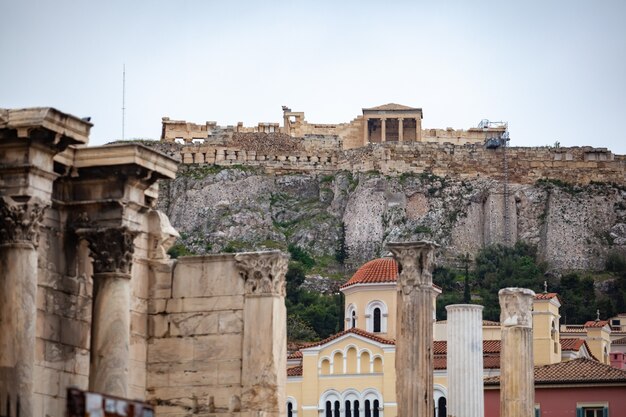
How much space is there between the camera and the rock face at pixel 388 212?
13362 centimetres

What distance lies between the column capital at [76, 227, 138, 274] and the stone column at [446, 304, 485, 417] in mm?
21159

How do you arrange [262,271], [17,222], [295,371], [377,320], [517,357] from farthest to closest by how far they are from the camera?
[377,320] < [295,371] < [517,357] < [262,271] < [17,222]

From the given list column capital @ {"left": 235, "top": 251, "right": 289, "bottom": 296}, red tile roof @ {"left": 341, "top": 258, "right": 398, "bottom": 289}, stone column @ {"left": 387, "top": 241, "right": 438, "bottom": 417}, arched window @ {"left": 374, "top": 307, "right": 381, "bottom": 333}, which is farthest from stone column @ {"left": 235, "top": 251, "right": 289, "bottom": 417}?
arched window @ {"left": 374, "top": 307, "right": 381, "bottom": 333}

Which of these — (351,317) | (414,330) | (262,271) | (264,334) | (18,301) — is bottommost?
(18,301)

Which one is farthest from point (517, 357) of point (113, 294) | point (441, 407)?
point (441, 407)

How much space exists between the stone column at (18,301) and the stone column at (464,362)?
899 inches

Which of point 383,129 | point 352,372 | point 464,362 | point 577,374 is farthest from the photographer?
point 383,129

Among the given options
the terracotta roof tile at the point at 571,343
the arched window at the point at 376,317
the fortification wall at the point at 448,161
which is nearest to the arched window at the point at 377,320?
the arched window at the point at 376,317

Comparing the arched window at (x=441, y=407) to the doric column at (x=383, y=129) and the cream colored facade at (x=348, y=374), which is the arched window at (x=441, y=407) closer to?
the cream colored facade at (x=348, y=374)

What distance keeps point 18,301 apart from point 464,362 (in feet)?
76.3

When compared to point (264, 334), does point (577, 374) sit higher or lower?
higher

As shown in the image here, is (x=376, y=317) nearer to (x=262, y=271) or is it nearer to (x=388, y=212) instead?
(x=262, y=271)

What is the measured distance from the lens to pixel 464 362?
43.5 metres

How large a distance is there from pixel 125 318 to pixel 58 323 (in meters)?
0.79
